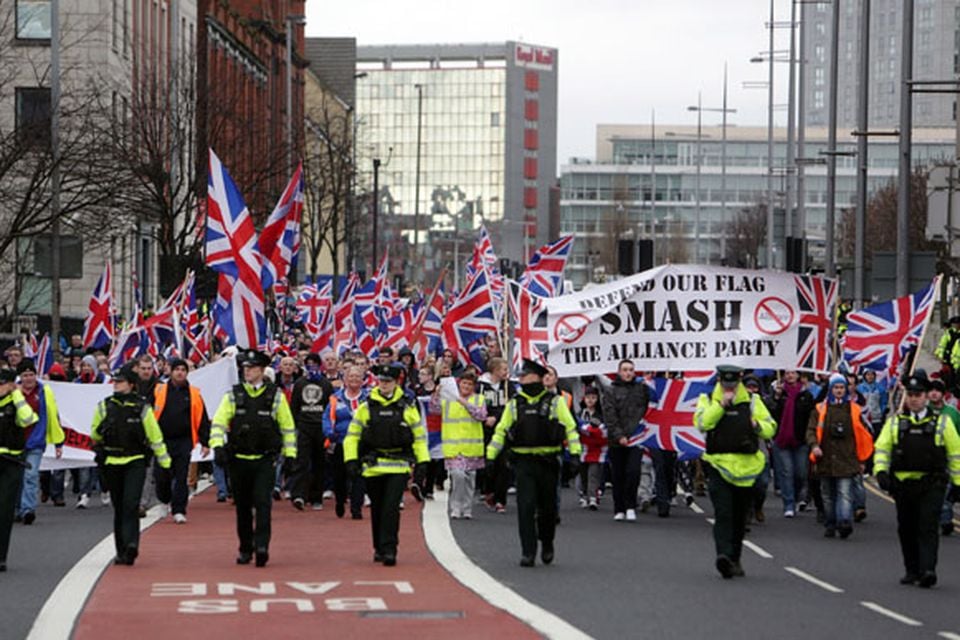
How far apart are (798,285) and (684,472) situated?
389 cm

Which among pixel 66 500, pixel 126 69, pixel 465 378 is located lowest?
pixel 66 500

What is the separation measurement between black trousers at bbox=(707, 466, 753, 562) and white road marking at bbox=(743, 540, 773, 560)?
167cm

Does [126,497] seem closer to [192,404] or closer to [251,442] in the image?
[251,442]

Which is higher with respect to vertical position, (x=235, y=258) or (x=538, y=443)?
(x=235, y=258)

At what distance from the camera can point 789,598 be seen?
54.8 ft

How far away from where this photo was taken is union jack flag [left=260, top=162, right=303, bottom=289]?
96.3 feet

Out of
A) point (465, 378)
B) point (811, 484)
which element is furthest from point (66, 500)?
point (811, 484)

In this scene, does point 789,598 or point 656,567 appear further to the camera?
point 656,567

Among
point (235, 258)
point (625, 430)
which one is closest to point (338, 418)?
point (235, 258)

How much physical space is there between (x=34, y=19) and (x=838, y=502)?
1642 inches

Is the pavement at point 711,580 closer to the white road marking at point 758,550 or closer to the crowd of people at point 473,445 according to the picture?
the white road marking at point 758,550

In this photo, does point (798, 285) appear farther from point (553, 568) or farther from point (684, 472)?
point (553, 568)

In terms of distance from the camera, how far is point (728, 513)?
1855 cm

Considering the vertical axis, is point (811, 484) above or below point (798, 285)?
below
